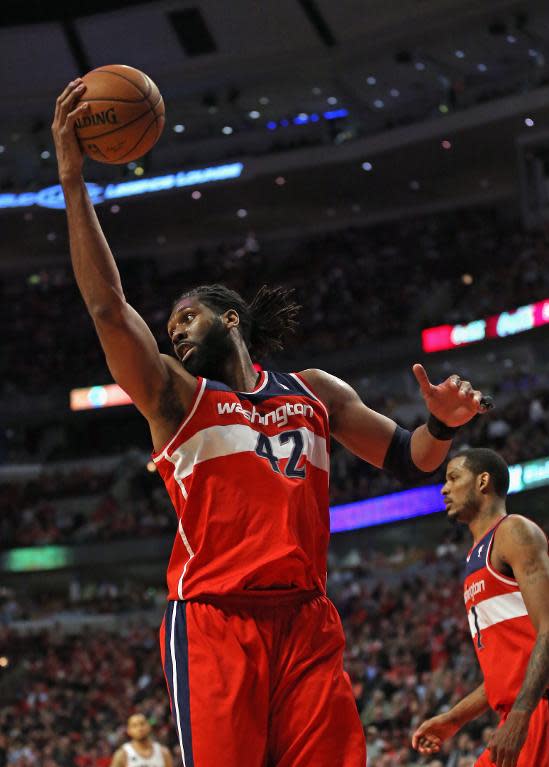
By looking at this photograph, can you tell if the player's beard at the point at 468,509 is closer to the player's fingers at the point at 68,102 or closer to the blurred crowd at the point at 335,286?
the player's fingers at the point at 68,102

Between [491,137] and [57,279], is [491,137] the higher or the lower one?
the higher one

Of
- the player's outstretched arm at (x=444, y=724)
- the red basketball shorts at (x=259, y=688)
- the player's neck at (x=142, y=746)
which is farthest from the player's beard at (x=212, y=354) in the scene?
the player's neck at (x=142, y=746)

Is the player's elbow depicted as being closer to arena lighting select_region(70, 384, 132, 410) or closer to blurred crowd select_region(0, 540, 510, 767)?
blurred crowd select_region(0, 540, 510, 767)

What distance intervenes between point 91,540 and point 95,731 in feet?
28.4

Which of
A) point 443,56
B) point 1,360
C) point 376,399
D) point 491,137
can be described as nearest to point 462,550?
point 376,399

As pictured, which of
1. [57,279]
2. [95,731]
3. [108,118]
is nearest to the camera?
[108,118]

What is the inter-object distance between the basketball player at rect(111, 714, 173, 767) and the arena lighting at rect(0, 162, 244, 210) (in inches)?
893

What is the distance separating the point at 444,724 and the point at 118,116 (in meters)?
3.21

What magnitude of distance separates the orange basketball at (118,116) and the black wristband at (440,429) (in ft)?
4.85

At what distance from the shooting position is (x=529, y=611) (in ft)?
15.2

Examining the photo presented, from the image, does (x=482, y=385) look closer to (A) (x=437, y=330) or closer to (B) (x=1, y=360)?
(A) (x=437, y=330)

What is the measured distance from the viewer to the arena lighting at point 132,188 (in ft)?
99.7

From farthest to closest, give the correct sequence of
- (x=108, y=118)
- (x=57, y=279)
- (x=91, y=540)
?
1. (x=57, y=279)
2. (x=91, y=540)
3. (x=108, y=118)

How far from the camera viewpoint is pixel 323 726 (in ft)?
10.9
